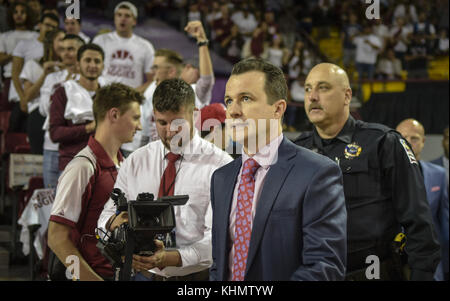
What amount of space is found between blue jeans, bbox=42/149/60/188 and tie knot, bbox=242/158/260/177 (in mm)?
3174

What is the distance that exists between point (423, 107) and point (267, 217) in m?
9.48

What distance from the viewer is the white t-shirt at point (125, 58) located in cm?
593

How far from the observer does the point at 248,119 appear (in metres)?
2.13

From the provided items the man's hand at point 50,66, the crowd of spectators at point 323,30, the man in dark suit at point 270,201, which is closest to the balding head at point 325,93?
the man in dark suit at point 270,201

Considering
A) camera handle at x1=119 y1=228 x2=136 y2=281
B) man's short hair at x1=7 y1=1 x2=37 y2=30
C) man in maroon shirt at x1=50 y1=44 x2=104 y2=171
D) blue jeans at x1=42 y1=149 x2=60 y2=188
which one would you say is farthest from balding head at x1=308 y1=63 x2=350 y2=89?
man's short hair at x1=7 y1=1 x2=37 y2=30

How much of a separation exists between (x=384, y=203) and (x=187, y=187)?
38.0 inches

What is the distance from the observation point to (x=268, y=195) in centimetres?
208

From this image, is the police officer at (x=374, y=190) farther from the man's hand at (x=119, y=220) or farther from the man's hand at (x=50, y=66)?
the man's hand at (x=50, y=66)

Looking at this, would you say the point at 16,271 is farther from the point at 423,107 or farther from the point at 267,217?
the point at 423,107

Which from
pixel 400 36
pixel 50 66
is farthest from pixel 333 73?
pixel 400 36

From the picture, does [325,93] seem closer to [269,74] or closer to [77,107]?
[269,74]

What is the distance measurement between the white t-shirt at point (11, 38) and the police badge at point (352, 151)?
4.54 metres

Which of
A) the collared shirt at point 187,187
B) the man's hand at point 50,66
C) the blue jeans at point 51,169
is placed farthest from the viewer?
the man's hand at point 50,66
